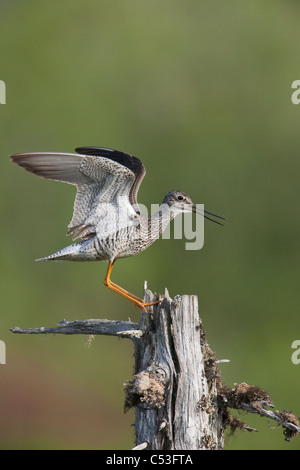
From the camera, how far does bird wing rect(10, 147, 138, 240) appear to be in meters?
8.95

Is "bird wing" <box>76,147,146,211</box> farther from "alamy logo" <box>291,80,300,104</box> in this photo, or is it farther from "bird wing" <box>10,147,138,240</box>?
"alamy logo" <box>291,80,300,104</box>

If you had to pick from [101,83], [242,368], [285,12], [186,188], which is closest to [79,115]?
[101,83]

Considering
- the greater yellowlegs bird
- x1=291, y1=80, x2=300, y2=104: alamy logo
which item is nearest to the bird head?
the greater yellowlegs bird

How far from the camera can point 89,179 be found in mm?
9336

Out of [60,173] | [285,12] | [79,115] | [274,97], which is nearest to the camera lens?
[60,173]

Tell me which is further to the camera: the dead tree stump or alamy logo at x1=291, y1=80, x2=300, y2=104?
alamy logo at x1=291, y1=80, x2=300, y2=104

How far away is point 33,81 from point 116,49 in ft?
13.3

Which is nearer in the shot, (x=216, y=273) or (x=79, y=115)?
(x=216, y=273)

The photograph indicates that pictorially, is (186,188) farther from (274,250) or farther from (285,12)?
(285,12)

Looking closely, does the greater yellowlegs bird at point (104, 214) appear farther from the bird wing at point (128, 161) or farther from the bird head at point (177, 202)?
the bird head at point (177, 202)

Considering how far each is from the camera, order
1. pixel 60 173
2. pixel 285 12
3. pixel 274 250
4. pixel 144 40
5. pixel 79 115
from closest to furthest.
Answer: pixel 60 173, pixel 274 250, pixel 79 115, pixel 144 40, pixel 285 12

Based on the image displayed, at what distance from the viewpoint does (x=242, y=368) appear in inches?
822

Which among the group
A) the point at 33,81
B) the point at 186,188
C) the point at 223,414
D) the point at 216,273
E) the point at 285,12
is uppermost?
the point at 285,12

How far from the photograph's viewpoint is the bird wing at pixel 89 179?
8953 mm
